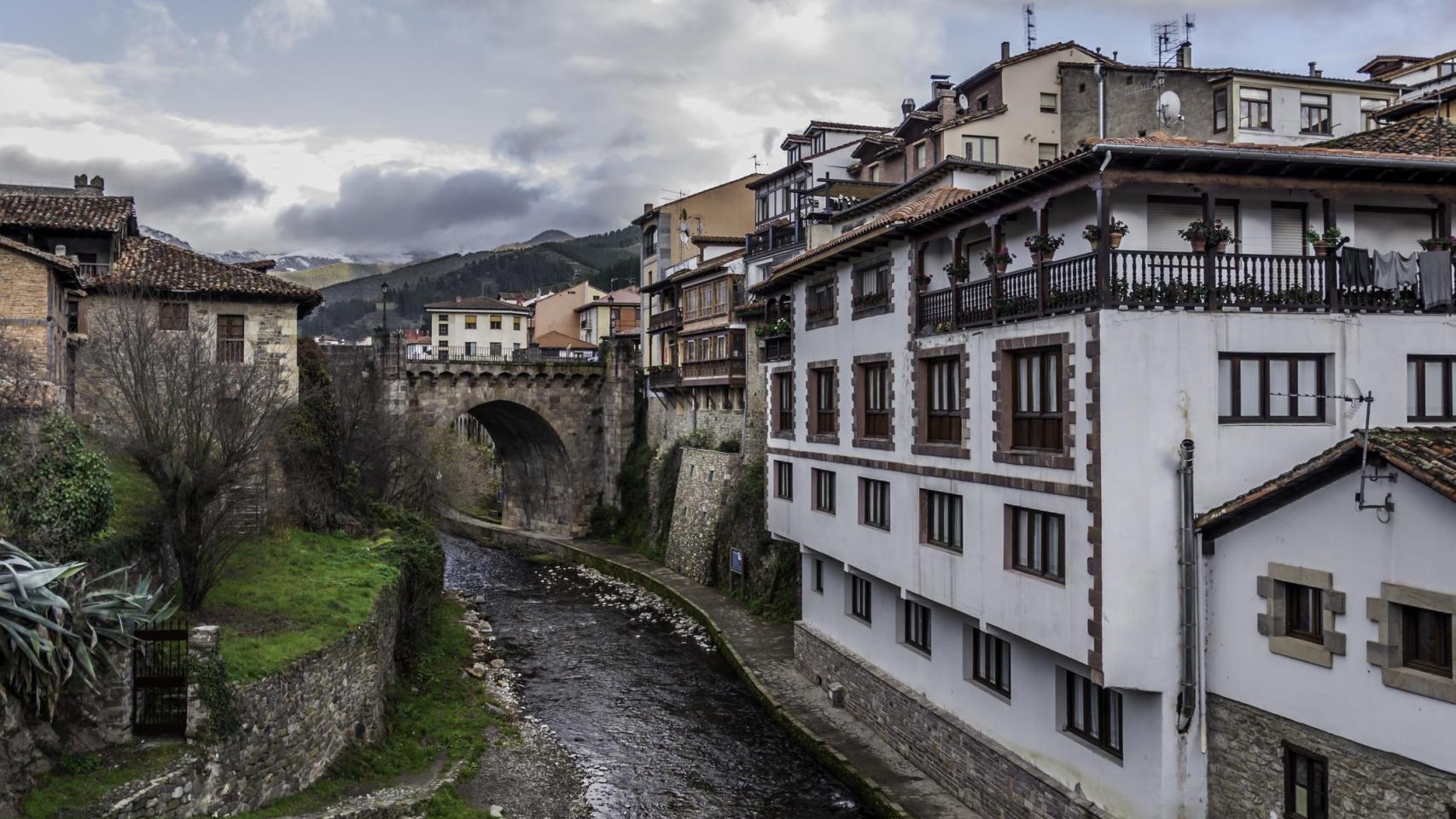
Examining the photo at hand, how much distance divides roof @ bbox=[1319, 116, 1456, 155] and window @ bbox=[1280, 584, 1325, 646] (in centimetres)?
749

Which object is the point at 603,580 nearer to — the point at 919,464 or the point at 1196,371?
the point at 919,464

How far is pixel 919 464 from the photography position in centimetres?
2077

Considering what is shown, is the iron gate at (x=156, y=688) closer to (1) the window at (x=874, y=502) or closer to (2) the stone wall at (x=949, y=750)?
(2) the stone wall at (x=949, y=750)

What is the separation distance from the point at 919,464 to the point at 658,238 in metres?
41.5

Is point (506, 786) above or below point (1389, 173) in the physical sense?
below

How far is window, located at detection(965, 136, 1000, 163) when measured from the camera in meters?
37.6

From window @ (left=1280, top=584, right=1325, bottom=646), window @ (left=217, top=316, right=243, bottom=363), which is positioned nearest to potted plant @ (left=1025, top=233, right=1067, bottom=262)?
window @ (left=1280, top=584, right=1325, bottom=646)

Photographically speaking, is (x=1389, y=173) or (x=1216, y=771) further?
(x=1389, y=173)

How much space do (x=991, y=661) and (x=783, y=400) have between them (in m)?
11.3

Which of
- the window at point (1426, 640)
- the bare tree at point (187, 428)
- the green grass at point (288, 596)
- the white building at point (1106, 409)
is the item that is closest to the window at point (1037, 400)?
the white building at point (1106, 409)

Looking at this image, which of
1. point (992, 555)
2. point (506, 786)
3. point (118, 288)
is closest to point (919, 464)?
point (992, 555)

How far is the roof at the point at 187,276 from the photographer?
31.2 m

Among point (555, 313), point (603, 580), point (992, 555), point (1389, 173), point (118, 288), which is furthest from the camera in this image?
point (555, 313)

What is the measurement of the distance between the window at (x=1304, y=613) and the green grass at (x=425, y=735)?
13.6 metres
